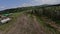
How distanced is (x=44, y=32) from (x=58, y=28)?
0.19 meters

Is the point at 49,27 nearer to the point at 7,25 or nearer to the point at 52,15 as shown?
the point at 52,15

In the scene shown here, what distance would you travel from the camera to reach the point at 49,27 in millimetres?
1640

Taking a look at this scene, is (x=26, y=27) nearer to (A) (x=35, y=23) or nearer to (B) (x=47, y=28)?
(A) (x=35, y=23)

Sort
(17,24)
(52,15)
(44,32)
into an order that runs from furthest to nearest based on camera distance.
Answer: (52,15), (17,24), (44,32)

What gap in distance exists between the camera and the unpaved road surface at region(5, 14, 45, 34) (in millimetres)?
1594

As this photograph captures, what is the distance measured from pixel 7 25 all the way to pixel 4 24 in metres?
0.07

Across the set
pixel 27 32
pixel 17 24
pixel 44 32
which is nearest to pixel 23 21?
pixel 17 24

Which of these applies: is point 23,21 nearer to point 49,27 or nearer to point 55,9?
point 49,27

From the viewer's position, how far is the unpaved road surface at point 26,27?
1.59 metres

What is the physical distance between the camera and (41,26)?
166cm

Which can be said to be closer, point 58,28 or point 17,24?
point 58,28

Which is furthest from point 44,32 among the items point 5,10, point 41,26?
point 5,10

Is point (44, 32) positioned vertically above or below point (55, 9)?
below

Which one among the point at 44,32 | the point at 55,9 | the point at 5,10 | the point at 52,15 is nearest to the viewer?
the point at 44,32
